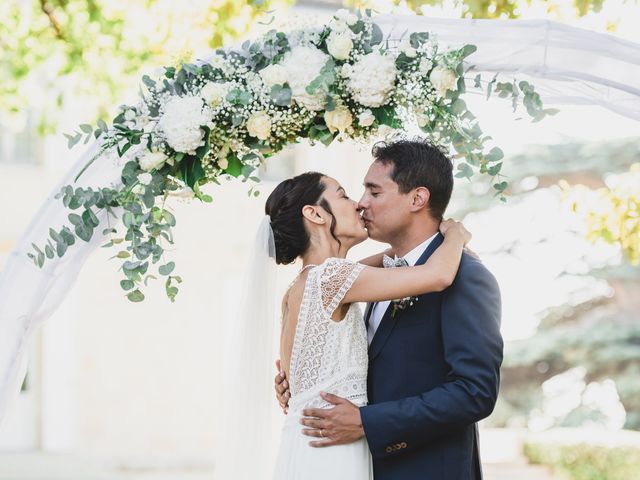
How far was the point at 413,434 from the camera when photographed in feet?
11.6

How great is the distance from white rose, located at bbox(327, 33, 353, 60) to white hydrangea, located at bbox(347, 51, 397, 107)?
2.1 inches

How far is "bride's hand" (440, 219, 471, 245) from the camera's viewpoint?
12.4 feet

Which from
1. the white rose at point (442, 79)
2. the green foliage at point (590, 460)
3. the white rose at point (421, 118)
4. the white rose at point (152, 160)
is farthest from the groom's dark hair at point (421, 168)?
the green foliage at point (590, 460)

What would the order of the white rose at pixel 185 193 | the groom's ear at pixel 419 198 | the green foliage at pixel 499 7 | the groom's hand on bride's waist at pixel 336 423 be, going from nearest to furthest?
the groom's hand on bride's waist at pixel 336 423 → the white rose at pixel 185 193 → the groom's ear at pixel 419 198 → the green foliage at pixel 499 7

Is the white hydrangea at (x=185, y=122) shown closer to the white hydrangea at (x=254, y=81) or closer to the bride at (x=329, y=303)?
the white hydrangea at (x=254, y=81)

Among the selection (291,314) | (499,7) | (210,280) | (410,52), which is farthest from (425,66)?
(210,280)

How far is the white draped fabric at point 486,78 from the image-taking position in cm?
356

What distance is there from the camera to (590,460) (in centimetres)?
1200

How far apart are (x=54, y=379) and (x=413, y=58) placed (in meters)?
11.6

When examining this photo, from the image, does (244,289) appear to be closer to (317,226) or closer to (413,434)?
(317,226)

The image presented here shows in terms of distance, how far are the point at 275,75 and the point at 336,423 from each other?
1202mm

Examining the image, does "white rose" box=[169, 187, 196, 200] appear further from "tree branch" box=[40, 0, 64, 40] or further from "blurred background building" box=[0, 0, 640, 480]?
"tree branch" box=[40, 0, 64, 40]

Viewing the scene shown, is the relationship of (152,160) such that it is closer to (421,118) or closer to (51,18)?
(421,118)

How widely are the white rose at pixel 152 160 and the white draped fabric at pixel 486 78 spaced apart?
0.14 meters
